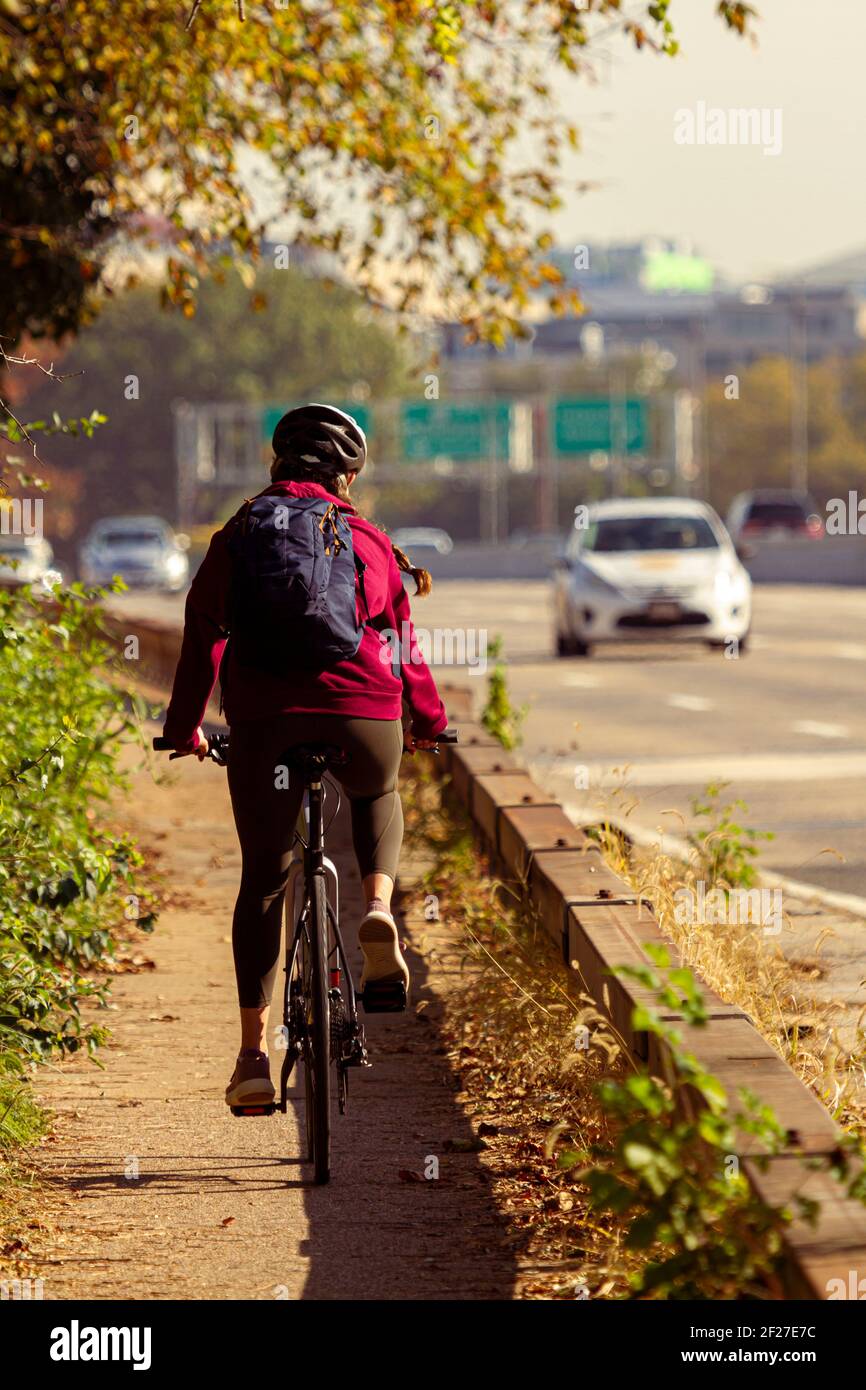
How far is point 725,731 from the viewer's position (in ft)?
60.6

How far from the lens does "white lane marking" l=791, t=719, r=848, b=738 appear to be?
18.1 meters

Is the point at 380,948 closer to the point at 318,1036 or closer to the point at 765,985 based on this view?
the point at 318,1036

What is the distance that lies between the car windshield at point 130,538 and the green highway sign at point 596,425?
961 inches

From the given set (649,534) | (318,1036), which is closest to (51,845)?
(318,1036)

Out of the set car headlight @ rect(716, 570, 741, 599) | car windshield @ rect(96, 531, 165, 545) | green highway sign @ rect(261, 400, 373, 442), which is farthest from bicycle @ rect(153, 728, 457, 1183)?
green highway sign @ rect(261, 400, 373, 442)

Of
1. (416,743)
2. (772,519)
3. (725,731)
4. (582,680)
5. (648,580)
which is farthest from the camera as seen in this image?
(772,519)

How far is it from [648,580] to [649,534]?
4.85 feet

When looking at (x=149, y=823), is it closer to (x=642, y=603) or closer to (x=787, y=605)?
(x=642, y=603)

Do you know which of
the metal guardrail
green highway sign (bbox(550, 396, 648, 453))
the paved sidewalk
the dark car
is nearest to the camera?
the metal guardrail

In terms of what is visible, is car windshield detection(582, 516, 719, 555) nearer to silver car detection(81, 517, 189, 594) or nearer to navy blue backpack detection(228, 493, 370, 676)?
navy blue backpack detection(228, 493, 370, 676)

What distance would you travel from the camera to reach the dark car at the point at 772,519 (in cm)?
5566

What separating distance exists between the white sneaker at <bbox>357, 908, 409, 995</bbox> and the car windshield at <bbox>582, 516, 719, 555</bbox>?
69.6 ft

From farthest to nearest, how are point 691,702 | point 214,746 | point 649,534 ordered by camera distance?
1. point 649,534
2. point 691,702
3. point 214,746
